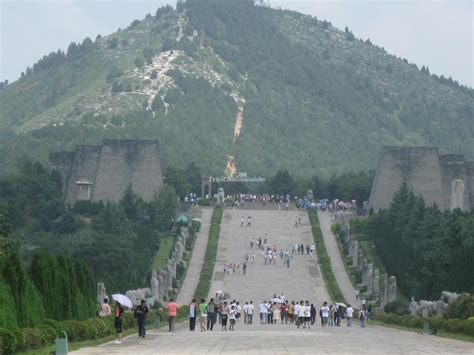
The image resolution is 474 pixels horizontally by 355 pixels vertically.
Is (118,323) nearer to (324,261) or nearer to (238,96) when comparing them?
(324,261)

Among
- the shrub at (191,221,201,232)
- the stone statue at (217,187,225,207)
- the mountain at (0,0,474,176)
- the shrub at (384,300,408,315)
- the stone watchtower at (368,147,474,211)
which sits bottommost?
the shrub at (384,300,408,315)

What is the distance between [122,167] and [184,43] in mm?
68499

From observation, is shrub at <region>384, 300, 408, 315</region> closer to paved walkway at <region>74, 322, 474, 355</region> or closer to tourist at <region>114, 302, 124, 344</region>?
paved walkway at <region>74, 322, 474, 355</region>

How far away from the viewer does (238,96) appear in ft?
496

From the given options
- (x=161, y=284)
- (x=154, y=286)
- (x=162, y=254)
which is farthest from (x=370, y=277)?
(x=162, y=254)

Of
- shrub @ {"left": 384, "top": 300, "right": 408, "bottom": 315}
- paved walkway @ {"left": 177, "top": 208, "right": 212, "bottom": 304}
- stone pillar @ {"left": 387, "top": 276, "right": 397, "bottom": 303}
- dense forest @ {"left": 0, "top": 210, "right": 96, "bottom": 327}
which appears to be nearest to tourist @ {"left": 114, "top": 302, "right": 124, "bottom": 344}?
dense forest @ {"left": 0, "top": 210, "right": 96, "bottom": 327}

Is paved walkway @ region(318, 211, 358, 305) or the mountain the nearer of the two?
paved walkway @ region(318, 211, 358, 305)

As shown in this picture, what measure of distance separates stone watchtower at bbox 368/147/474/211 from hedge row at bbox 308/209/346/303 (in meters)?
3.92

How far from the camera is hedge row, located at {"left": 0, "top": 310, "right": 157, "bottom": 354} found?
88.7 ft

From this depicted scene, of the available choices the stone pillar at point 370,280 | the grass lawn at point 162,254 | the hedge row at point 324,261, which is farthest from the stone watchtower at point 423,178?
the stone pillar at point 370,280

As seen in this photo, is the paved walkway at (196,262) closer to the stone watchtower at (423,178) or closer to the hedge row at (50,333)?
the stone watchtower at (423,178)

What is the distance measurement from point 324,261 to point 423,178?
1863cm

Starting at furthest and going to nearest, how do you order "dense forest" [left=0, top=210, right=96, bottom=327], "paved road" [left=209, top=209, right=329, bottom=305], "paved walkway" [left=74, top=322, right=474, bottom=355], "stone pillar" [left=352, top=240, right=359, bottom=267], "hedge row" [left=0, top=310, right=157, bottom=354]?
"stone pillar" [left=352, top=240, right=359, bottom=267] < "paved road" [left=209, top=209, right=329, bottom=305] < "dense forest" [left=0, top=210, right=96, bottom=327] < "paved walkway" [left=74, top=322, right=474, bottom=355] < "hedge row" [left=0, top=310, right=157, bottom=354]

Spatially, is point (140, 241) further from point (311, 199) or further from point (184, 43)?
point (184, 43)
